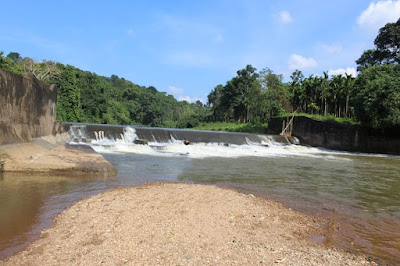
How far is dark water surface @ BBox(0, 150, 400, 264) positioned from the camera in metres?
4.20

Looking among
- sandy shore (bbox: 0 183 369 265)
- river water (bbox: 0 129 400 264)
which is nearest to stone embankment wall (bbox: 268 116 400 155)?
river water (bbox: 0 129 400 264)

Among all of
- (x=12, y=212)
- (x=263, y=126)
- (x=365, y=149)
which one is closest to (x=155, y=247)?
(x=12, y=212)

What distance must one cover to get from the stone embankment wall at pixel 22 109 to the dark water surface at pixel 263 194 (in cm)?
178

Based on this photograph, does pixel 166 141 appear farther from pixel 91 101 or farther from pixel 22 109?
pixel 91 101

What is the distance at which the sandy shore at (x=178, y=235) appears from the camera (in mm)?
3221

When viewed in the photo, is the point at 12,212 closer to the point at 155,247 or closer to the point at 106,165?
the point at 155,247

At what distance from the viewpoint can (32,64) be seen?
3256 cm

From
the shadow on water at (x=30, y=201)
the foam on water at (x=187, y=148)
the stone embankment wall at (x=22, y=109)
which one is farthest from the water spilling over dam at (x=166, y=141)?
the shadow on water at (x=30, y=201)

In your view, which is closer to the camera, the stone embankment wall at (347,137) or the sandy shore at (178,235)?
the sandy shore at (178,235)

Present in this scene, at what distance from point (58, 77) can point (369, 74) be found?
36577mm

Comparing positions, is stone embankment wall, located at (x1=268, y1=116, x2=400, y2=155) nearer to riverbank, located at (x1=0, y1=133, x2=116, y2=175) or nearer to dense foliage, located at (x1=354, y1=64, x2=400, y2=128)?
dense foliage, located at (x1=354, y1=64, x2=400, y2=128)

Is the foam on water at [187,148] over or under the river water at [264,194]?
over

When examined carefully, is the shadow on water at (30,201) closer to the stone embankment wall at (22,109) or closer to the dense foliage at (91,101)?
the stone embankment wall at (22,109)

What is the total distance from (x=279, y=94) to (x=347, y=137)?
52.0ft
